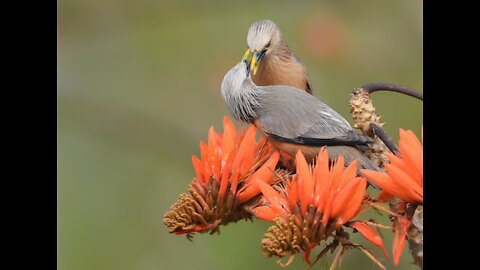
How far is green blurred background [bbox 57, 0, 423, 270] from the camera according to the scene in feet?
3.74

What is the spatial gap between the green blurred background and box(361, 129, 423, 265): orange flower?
401mm

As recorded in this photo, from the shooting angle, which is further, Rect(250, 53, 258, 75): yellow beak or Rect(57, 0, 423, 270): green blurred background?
Rect(57, 0, 423, 270): green blurred background

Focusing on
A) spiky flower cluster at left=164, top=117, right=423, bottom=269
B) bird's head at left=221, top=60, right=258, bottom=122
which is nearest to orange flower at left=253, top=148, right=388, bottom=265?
spiky flower cluster at left=164, top=117, right=423, bottom=269

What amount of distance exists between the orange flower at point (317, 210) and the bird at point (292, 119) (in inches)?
1.5

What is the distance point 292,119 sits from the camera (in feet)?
2.37

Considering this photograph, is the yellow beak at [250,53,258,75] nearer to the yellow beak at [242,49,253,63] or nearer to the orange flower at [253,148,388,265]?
the yellow beak at [242,49,253,63]

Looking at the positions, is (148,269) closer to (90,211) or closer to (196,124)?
(90,211)

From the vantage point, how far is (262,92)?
0.75 metres

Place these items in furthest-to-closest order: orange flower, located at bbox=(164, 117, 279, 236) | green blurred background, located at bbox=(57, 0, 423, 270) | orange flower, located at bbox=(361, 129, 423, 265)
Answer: green blurred background, located at bbox=(57, 0, 423, 270), orange flower, located at bbox=(164, 117, 279, 236), orange flower, located at bbox=(361, 129, 423, 265)

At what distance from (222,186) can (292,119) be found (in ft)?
0.28

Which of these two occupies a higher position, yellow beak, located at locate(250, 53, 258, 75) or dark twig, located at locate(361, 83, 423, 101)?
yellow beak, located at locate(250, 53, 258, 75)

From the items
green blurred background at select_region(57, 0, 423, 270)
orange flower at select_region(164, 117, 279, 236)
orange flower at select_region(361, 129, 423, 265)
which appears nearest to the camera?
orange flower at select_region(361, 129, 423, 265)
